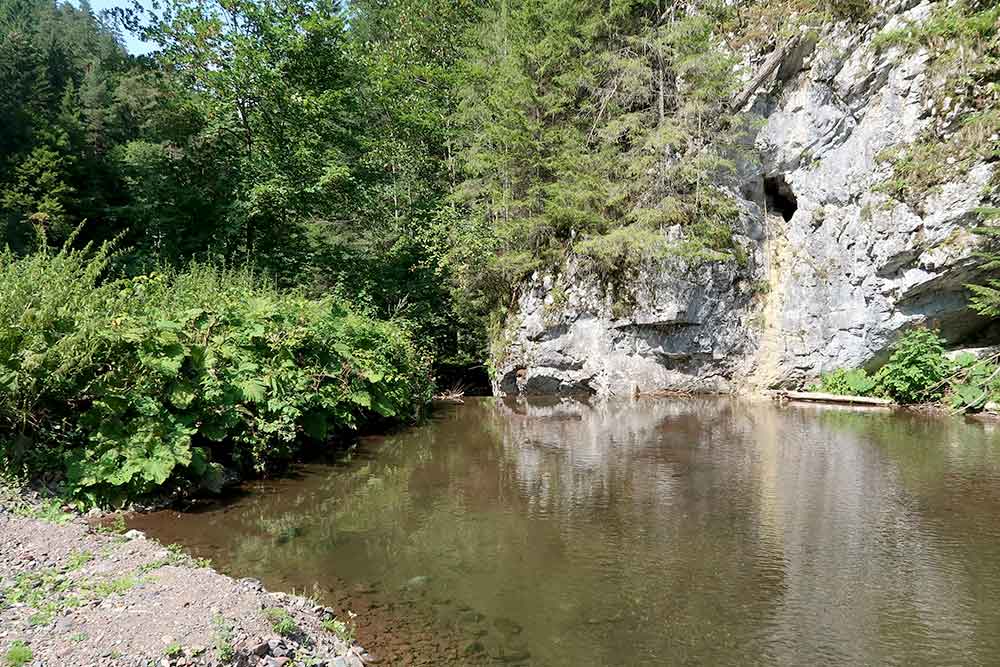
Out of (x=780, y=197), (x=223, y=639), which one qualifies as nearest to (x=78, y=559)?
(x=223, y=639)

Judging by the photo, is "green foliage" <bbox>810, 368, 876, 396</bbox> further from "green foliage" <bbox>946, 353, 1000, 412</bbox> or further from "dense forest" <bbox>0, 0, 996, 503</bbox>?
"dense forest" <bbox>0, 0, 996, 503</bbox>

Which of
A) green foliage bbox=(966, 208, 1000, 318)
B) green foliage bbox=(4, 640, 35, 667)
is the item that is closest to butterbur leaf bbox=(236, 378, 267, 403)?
green foliage bbox=(4, 640, 35, 667)

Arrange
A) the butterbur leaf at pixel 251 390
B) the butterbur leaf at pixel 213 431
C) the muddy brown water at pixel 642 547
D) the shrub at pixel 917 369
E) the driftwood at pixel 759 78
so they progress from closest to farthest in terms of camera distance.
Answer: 1. the muddy brown water at pixel 642 547
2. the butterbur leaf at pixel 213 431
3. the butterbur leaf at pixel 251 390
4. the shrub at pixel 917 369
5. the driftwood at pixel 759 78

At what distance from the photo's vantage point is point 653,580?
18.7ft

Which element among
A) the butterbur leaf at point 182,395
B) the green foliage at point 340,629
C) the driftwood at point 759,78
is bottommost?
the green foliage at point 340,629

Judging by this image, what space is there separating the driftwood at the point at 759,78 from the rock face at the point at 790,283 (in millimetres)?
260

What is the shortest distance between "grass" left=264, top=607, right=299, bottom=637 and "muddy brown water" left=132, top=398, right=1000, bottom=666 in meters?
0.73

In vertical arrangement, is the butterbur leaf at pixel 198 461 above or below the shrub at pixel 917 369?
below

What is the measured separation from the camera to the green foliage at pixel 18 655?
3.34 metres

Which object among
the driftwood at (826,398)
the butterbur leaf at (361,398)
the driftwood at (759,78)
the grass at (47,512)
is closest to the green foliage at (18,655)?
the grass at (47,512)

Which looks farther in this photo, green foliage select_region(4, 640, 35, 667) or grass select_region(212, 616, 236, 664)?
grass select_region(212, 616, 236, 664)

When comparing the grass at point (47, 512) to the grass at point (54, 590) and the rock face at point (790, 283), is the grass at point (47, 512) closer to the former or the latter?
the grass at point (54, 590)

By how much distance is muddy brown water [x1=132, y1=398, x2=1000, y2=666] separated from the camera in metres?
4.73

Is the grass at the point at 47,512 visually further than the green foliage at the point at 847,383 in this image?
No
